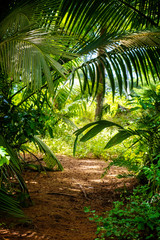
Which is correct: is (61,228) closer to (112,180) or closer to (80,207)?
(80,207)

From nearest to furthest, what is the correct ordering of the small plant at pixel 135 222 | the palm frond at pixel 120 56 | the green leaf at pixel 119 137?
the small plant at pixel 135 222, the palm frond at pixel 120 56, the green leaf at pixel 119 137

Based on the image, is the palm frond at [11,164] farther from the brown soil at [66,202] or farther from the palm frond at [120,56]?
the palm frond at [120,56]

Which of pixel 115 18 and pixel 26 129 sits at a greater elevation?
pixel 115 18

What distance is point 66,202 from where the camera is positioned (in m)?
2.74

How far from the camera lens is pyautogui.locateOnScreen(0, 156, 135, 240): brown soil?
189 centimetres

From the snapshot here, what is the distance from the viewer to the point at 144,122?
8.25 ft

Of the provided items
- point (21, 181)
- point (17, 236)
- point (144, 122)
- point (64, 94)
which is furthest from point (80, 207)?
point (64, 94)

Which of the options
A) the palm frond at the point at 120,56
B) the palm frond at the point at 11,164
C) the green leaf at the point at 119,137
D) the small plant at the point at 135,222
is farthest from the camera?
the green leaf at the point at 119,137

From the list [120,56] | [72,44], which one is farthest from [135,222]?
[72,44]

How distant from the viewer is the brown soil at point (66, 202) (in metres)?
1.89

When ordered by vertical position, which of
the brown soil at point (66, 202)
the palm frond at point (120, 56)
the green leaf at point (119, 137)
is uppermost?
the palm frond at point (120, 56)

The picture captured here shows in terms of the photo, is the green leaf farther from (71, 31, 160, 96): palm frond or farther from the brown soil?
the brown soil

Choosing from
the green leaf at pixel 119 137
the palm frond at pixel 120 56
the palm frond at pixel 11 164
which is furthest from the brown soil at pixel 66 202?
the palm frond at pixel 120 56

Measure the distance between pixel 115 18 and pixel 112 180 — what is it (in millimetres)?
2306
